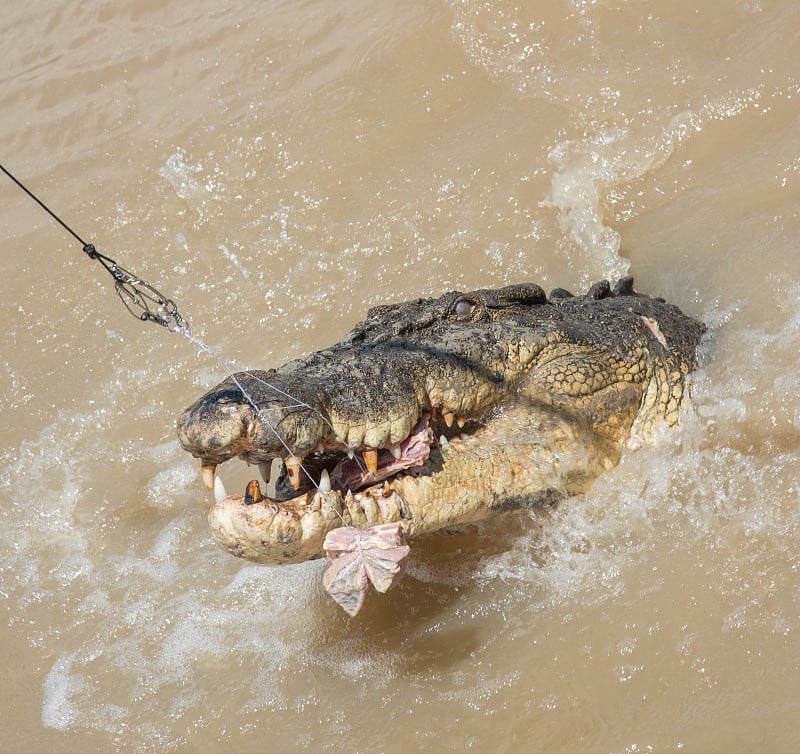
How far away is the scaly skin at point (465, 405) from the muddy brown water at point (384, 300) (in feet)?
0.88

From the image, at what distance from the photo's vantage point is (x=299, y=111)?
700cm

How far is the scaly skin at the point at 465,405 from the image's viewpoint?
128 inches

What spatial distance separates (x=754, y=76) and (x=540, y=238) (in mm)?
1808

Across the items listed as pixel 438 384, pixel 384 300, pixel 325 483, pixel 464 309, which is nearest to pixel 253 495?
pixel 325 483

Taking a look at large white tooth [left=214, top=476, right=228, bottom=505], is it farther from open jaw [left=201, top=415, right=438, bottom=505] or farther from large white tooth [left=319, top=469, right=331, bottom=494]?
large white tooth [left=319, top=469, right=331, bottom=494]

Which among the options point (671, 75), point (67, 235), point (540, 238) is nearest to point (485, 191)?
point (540, 238)

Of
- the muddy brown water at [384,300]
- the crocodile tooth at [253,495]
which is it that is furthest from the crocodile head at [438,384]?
the muddy brown water at [384,300]

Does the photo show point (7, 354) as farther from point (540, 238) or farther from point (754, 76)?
point (754, 76)

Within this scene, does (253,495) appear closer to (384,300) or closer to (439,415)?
(439,415)

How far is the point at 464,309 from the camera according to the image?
14.2 ft

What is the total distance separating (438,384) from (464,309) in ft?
2.48

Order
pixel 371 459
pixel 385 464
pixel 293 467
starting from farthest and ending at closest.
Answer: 1. pixel 385 464
2. pixel 371 459
3. pixel 293 467

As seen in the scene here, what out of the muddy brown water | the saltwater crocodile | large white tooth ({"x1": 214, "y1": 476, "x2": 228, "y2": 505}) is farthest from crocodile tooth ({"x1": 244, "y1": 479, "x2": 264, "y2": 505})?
the muddy brown water

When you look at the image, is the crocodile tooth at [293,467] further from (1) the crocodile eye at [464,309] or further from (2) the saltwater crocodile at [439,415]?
(1) the crocodile eye at [464,309]
